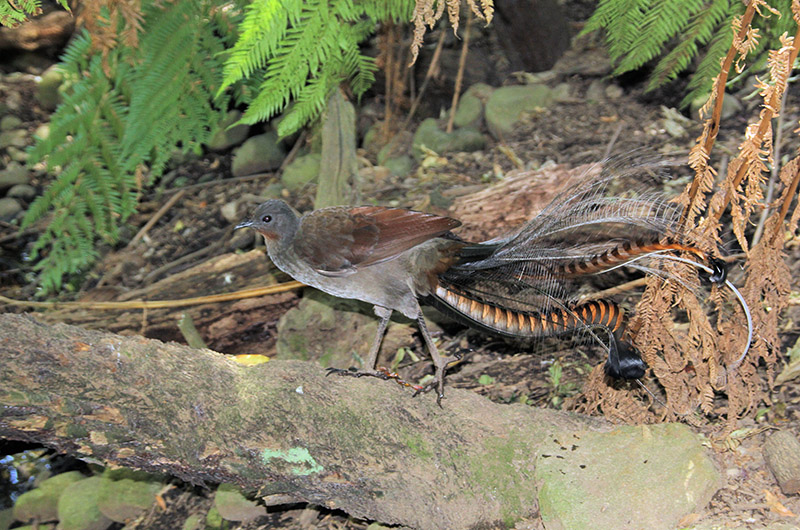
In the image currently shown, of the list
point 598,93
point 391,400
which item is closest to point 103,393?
point 391,400

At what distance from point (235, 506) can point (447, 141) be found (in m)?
2.66

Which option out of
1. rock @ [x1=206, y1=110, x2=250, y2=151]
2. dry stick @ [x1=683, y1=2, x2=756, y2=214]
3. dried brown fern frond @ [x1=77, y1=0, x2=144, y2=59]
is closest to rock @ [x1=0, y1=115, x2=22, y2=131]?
Answer: rock @ [x1=206, y1=110, x2=250, y2=151]

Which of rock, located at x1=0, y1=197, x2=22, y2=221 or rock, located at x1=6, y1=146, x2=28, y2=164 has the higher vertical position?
rock, located at x1=6, y1=146, x2=28, y2=164

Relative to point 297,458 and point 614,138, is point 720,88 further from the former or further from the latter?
point 614,138

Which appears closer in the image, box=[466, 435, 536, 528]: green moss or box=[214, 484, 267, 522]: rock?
box=[466, 435, 536, 528]: green moss

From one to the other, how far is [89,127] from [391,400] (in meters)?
2.27

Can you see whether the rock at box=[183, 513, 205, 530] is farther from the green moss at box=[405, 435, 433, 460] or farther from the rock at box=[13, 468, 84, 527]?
the green moss at box=[405, 435, 433, 460]

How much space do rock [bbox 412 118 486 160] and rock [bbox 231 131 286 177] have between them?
0.96 meters

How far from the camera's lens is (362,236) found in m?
2.53

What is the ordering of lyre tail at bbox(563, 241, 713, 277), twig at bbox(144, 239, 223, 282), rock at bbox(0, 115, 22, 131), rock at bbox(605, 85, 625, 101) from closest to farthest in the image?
lyre tail at bbox(563, 241, 713, 277) → twig at bbox(144, 239, 223, 282) → rock at bbox(605, 85, 625, 101) → rock at bbox(0, 115, 22, 131)

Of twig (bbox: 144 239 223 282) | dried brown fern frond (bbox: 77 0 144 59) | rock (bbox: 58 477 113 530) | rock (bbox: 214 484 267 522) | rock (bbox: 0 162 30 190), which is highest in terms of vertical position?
dried brown fern frond (bbox: 77 0 144 59)

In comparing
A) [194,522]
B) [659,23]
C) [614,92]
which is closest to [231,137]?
[614,92]

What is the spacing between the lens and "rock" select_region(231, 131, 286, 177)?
4.56 m

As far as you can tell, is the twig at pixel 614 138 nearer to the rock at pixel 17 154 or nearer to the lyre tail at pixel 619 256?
the lyre tail at pixel 619 256
